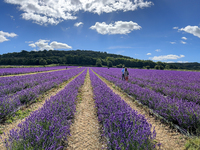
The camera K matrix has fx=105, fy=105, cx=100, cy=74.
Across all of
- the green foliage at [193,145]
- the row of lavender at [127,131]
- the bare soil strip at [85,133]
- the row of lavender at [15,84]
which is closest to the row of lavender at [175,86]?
the green foliage at [193,145]

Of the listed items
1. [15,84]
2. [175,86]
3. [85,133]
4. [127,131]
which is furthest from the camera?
[175,86]

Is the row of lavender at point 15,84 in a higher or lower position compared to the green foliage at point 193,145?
higher

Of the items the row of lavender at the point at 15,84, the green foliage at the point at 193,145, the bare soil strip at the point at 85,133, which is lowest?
the bare soil strip at the point at 85,133

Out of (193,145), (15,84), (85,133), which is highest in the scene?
(15,84)

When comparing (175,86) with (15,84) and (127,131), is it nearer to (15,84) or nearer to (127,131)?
(127,131)

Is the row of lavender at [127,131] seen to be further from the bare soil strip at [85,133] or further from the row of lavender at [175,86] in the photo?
the row of lavender at [175,86]

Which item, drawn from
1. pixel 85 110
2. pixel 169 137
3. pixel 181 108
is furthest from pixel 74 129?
pixel 181 108

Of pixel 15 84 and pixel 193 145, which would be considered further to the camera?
pixel 15 84

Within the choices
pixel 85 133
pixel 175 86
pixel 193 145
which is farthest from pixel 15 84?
pixel 175 86

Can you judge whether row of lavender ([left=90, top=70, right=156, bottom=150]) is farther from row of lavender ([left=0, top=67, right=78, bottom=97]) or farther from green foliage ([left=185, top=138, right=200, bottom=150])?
row of lavender ([left=0, top=67, right=78, bottom=97])

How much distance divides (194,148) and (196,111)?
4.78 ft

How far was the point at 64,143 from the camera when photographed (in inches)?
102

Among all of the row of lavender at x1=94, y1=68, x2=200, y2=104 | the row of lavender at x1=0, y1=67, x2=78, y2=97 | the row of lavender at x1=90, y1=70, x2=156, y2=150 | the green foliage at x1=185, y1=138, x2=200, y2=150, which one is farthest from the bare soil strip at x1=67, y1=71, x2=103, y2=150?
the row of lavender at x1=0, y1=67, x2=78, y2=97

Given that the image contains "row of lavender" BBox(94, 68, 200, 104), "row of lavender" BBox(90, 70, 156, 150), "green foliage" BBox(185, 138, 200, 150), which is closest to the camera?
"row of lavender" BBox(90, 70, 156, 150)
